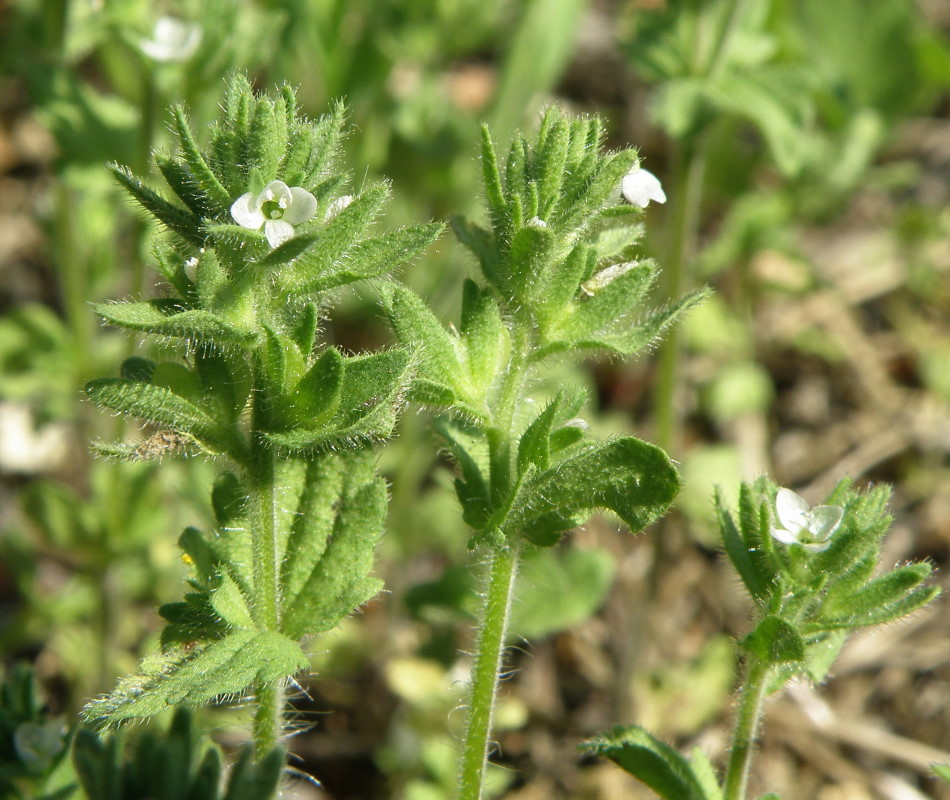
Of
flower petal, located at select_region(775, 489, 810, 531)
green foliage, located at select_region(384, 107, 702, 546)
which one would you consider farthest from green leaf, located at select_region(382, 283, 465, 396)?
flower petal, located at select_region(775, 489, 810, 531)

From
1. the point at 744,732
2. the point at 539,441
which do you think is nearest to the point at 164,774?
the point at 539,441

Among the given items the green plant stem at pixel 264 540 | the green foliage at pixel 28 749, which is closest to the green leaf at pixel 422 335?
the green plant stem at pixel 264 540

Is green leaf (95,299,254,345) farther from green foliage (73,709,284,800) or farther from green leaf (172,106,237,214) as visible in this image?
green foliage (73,709,284,800)

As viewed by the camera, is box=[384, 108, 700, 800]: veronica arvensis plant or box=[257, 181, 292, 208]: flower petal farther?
box=[384, 108, 700, 800]: veronica arvensis plant

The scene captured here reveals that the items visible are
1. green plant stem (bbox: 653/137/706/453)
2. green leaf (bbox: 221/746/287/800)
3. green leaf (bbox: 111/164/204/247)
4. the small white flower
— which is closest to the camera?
green leaf (bbox: 221/746/287/800)

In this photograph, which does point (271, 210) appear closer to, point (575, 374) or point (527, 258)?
point (527, 258)

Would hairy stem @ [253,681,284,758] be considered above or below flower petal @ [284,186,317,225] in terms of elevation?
below

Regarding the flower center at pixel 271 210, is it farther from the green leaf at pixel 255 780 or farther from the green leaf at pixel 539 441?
the green leaf at pixel 255 780
